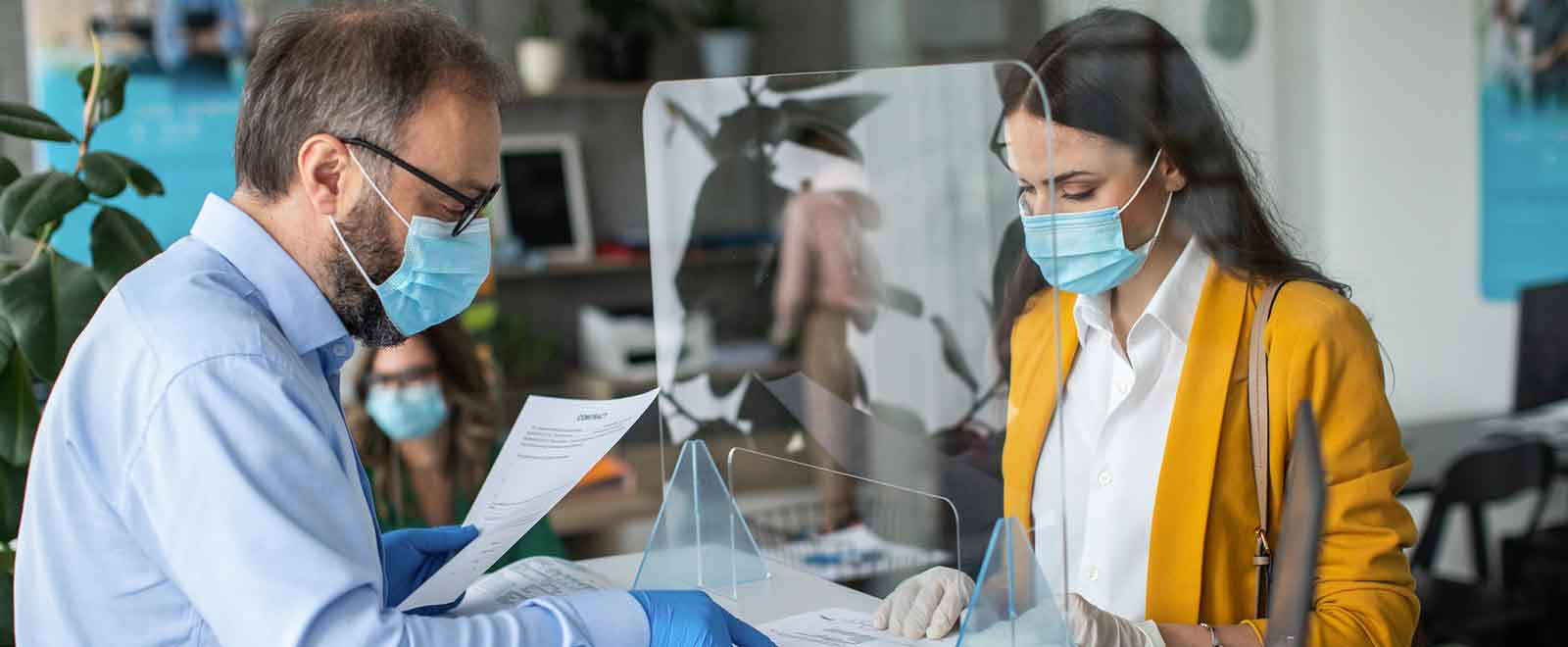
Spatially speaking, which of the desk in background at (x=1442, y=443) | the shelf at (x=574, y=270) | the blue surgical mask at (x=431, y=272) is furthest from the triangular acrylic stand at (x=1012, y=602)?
the shelf at (x=574, y=270)

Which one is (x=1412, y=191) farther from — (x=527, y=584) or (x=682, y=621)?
(x=682, y=621)

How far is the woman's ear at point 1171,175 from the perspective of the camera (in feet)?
4.40

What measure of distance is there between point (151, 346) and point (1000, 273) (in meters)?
0.70

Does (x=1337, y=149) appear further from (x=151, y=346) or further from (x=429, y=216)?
(x=151, y=346)

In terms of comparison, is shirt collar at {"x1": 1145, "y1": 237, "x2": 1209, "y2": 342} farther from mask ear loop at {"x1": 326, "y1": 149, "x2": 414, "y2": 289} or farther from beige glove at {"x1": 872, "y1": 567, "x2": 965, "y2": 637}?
mask ear loop at {"x1": 326, "y1": 149, "x2": 414, "y2": 289}

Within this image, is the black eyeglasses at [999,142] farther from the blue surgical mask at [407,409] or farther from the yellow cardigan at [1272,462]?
the blue surgical mask at [407,409]

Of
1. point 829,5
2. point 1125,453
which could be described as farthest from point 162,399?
point 829,5

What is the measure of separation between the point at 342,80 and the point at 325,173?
0.08 metres

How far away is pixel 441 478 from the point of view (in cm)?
251

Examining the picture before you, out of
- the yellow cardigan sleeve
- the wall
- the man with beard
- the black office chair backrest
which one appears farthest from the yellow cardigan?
the wall

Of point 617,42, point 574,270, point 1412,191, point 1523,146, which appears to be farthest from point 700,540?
point 1523,146

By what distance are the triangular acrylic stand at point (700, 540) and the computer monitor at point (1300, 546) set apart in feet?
1.81

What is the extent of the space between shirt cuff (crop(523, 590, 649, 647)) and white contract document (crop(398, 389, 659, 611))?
146 mm

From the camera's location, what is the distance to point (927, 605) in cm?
120
